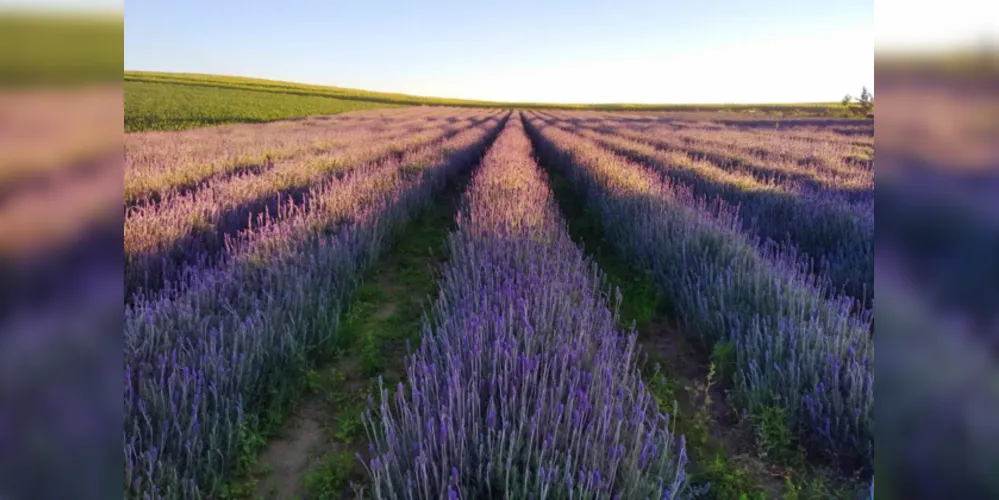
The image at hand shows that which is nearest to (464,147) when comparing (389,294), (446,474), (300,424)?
(389,294)

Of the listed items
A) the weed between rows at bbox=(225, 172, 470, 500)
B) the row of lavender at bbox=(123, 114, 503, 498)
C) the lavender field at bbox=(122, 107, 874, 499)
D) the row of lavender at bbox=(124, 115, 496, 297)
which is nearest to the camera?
the lavender field at bbox=(122, 107, 874, 499)

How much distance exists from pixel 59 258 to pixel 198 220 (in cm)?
529

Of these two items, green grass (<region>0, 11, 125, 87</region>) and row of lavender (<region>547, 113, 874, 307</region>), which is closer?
green grass (<region>0, 11, 125, 87</region>)

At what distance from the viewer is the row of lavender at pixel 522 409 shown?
→ 1795mm

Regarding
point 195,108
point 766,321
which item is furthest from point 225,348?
point 195,108

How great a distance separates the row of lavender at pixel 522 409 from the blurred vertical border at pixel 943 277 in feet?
4.02

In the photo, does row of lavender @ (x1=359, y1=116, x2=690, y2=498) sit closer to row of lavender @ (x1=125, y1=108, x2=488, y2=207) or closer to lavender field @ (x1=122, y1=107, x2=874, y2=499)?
lavender field @ (x1=122, y1=107, x2=874, y2=499)

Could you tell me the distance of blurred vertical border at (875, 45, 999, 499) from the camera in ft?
1.41

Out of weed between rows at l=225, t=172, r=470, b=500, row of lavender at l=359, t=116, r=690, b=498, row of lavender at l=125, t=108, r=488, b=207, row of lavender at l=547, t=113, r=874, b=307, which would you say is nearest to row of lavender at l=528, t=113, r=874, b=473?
row of lavender at l=547, t=113, r=874, b=307

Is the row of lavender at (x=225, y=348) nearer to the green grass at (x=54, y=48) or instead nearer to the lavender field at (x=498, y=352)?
the lavender field at (x=498, y=352)

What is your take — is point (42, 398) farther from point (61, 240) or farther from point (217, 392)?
point (217, 392)

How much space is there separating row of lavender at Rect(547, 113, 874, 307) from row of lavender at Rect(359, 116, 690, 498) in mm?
2232

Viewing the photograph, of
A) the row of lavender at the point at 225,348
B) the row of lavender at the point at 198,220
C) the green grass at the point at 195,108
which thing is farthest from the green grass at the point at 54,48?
the green grass at the point at 195,108

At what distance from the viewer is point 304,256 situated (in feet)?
13.7
